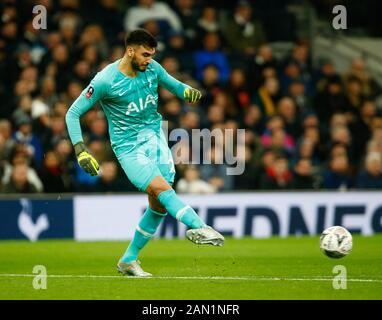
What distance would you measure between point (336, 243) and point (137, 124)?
2375 millimetres

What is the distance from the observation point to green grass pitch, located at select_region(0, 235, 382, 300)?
29.0ft

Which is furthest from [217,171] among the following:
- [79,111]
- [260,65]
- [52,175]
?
[79,111]

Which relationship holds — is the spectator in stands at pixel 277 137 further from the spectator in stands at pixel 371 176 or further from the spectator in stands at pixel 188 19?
the spectator in stands at pixel 188 19

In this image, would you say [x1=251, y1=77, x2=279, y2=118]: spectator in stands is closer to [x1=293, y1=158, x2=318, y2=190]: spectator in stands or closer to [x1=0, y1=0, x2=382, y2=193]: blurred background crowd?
[x1=0, y1=0, x2=382, y2=193]: blurred background crowd

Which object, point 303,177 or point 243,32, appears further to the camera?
point 243,32

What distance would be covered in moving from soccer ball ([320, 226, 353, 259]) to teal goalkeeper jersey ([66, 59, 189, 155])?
206 centimetres

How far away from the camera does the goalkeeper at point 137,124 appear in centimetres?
948

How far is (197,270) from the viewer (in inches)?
422

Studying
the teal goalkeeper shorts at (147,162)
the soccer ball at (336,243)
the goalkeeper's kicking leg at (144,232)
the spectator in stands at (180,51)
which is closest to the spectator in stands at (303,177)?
the spectator in stands at (180,51)

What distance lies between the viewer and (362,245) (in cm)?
1370

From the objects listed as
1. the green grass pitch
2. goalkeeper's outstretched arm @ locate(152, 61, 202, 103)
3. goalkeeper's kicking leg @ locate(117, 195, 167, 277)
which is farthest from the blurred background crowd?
goalkeeper's outstretched arm @ locate(152, 61, 202, 103)

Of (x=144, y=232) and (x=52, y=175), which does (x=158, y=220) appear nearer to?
(x=144, y=232)

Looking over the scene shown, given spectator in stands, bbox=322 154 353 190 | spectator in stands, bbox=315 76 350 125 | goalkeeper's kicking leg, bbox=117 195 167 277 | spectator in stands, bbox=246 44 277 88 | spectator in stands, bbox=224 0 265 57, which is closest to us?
goalkeeper's kicking leg, bbox=117 195 167 277

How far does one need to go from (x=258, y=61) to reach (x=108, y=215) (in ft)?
16.1
